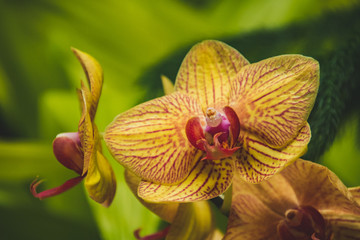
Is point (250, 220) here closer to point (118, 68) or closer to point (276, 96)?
point (276, 96)

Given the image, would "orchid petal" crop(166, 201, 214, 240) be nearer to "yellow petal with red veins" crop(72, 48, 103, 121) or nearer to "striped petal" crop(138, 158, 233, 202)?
"striped petal" crop(138, 158, 233, 202)

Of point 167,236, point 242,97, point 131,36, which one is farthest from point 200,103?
point 131,36

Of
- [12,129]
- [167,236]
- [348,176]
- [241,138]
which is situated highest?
[241,138]

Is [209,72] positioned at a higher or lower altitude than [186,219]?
higher

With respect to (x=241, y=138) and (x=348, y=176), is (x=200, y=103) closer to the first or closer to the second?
(x=241, y=138)

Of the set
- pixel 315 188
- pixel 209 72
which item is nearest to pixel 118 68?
pixel 209 72

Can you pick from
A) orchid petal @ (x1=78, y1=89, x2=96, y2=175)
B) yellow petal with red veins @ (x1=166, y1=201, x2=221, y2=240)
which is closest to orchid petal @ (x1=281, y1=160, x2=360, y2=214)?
yellow petal with red veins @ (x1=166, y1=201, x2=221, y2=240)
